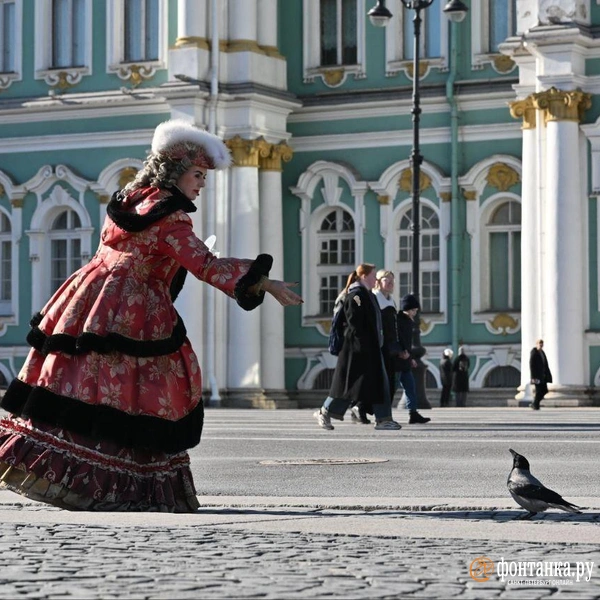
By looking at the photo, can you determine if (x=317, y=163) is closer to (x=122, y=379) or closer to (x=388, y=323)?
(x=388, y=323)

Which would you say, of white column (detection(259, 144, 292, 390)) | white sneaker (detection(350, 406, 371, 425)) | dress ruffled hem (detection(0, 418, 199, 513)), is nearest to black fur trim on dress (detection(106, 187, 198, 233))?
dress ruffled hem (detection(0, 418, 199, 513))

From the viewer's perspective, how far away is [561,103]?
3409 centimetres

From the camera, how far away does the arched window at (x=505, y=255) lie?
3659cm

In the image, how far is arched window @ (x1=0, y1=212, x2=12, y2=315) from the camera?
132 feet

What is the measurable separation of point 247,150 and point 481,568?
101 ft

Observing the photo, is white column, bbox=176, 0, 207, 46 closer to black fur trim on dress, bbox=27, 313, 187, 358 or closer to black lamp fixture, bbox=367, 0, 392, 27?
black lamp fixture, bbox=367, 0, 392, 27

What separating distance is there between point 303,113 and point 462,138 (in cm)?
328

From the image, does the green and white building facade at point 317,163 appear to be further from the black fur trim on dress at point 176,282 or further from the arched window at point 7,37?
the black fur trim on dress at point 176,282

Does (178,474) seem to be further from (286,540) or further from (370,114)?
(370,114)

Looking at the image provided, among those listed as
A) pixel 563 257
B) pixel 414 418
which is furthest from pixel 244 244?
pixel 414 418

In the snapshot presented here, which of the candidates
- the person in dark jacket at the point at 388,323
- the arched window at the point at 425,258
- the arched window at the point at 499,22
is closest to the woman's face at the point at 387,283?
the person in dark jacket at the point at 388,323

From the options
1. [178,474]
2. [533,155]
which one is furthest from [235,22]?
[178,474]

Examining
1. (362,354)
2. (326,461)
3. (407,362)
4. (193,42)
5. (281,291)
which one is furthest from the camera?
(193,42)

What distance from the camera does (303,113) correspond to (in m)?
38.4
